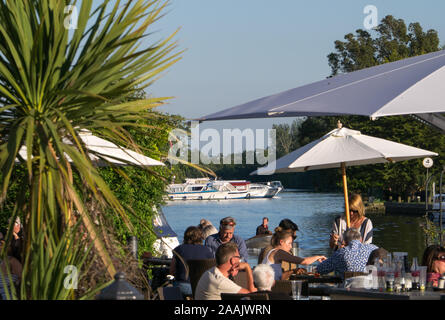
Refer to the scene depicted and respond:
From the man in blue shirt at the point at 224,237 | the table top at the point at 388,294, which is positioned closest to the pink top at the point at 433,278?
the table top at the point at 388,294

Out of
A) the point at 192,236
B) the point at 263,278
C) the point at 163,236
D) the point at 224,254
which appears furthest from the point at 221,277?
the point at 163,236

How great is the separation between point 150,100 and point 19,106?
0.89m

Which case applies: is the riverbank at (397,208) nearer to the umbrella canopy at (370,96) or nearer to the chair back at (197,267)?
the chair back at (197,267)

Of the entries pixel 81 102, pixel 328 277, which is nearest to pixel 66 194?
pixel 81 102

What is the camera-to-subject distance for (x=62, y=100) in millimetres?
4988

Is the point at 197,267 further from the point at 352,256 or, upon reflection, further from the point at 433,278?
the point at 433,278

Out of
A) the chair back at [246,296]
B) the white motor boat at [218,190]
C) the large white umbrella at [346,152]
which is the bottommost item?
the chair back at [246,296]

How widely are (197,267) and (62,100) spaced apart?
269cm

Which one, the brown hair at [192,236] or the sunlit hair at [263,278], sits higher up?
the brown hair at [192,236]

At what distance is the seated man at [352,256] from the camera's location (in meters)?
6.86

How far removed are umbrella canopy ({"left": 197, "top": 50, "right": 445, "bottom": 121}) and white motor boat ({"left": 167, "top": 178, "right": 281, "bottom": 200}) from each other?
8873cm

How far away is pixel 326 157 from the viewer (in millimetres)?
9320

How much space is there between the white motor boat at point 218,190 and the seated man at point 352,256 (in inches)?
3451
